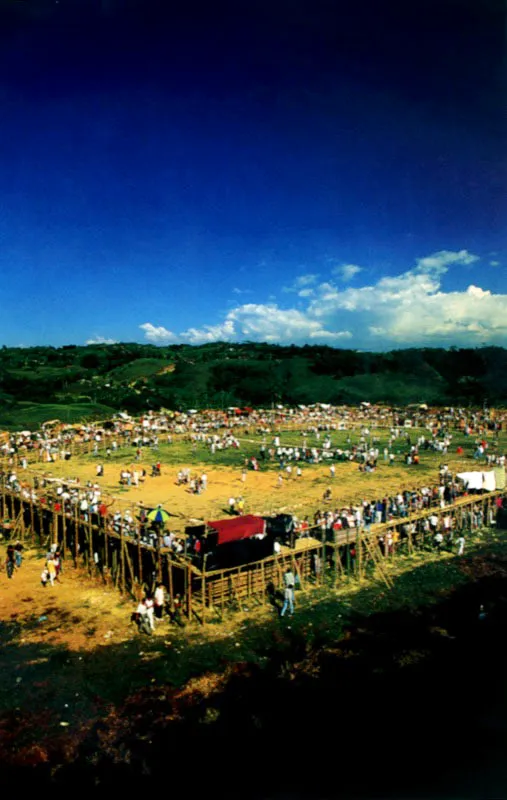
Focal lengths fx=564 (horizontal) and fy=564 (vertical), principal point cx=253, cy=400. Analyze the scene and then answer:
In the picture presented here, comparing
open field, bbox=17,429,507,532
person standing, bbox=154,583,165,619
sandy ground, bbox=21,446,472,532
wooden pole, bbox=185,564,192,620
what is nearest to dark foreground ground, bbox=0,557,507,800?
wooden pole, bbox=185,564,192,620

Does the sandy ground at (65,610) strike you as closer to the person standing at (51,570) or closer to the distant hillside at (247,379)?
the person standing at (51,570)

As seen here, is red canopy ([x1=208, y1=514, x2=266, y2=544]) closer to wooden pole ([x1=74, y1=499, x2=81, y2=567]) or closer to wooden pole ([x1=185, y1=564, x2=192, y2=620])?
wooden pole ([x1=185, y1=564, x2=192, y2=620])

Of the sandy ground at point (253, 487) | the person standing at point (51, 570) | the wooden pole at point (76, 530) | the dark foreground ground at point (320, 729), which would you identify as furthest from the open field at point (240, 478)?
the dark foreground ground at point (320, 729)

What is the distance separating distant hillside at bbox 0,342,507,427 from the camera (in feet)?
274

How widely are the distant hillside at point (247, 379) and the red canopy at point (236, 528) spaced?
49.4 meters

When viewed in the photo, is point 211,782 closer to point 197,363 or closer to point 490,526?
point 490,526

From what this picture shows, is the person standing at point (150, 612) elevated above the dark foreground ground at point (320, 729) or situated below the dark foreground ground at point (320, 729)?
above

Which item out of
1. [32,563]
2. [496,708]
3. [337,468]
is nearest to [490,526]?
[337,468]

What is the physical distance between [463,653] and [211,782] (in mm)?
8606

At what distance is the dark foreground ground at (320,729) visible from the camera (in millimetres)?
10586

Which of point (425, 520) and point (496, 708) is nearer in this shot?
point (496, 708)

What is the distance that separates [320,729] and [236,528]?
759 cm

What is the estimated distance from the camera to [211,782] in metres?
11.1

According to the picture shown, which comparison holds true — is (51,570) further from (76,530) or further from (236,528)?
(236,528)
